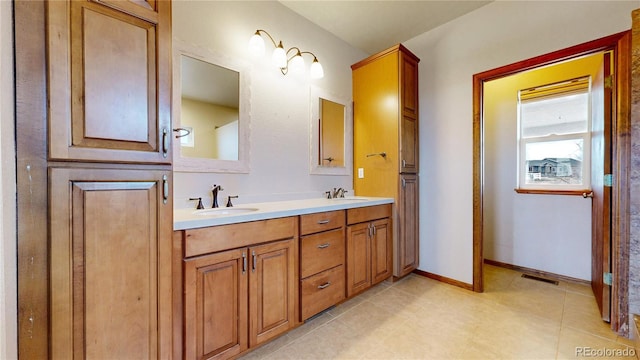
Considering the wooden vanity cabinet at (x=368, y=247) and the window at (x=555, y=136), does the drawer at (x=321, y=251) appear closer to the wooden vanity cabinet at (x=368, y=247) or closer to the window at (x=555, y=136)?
the wooden vanity cabinet at (x=368, y=247)

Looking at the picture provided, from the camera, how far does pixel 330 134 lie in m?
2.70

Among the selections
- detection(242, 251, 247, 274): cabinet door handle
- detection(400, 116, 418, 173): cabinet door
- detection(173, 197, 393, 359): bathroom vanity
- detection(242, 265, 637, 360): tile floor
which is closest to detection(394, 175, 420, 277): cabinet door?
detection(400, 116, 418, 173): cabinet door

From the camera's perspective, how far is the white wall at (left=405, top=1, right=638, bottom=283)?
204 centimetres

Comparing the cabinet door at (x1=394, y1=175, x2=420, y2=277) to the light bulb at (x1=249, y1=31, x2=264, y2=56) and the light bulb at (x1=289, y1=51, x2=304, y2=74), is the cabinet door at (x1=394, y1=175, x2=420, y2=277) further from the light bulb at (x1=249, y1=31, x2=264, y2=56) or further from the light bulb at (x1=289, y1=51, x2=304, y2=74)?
the light bulb at (x1=249, y1=31, x2=264, y2=56)

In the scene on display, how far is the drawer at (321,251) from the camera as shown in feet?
5.72

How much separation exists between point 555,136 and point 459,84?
128 centimetres

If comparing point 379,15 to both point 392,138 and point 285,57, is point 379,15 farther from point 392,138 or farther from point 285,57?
point 392,138

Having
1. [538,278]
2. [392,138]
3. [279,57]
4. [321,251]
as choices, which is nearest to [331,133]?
[392,138]

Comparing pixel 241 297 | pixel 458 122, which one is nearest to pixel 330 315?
pixel 241 297

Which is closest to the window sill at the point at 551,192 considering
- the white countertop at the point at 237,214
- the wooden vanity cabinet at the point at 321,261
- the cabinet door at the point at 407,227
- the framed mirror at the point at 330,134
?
the cabinet door at the point at 407,227

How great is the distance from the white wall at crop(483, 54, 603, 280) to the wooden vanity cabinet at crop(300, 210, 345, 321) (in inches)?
88.0

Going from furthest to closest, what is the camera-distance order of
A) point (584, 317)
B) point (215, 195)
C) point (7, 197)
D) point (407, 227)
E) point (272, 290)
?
point (407, 227)
point (584, 317)
point (215, 195)
point (272, 290)
point (7, 197)

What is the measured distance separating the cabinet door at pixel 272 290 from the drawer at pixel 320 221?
15 centimetres

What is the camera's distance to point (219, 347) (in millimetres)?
→ 1318
